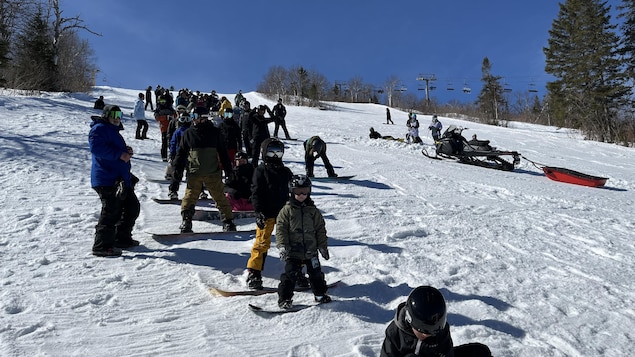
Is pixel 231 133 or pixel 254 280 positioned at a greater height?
pixel 231 133

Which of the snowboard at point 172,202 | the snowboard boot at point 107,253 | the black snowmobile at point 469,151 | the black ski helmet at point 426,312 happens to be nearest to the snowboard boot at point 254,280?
the snowboard boot at point 107,253

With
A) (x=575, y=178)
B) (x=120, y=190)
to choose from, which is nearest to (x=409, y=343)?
(x=120, y=190)

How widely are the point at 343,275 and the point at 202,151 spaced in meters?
2.70

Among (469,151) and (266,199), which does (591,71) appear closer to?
(469,151)

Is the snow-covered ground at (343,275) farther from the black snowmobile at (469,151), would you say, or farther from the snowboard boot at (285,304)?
the black snowmobile at (469,151)

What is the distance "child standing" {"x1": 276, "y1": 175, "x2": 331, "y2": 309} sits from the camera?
3.92m

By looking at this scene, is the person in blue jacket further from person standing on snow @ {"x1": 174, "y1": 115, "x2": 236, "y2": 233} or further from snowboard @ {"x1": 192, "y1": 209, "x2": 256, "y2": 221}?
snowboard @ {"x1": 192, "y1": 209, "x2": 256, "y2": 221}

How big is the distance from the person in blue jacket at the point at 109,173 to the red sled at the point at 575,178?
12315mm

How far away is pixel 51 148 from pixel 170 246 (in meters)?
8.51

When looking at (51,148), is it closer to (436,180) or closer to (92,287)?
(92,287)

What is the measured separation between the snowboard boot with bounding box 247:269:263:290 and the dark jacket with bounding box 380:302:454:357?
2016mm

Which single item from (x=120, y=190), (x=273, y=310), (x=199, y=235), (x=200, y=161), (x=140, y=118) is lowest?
(x=273, y=310)

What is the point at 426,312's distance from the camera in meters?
2.29

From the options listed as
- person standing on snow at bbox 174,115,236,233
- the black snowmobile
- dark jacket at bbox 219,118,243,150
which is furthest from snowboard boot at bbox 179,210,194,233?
the black snowmobile
